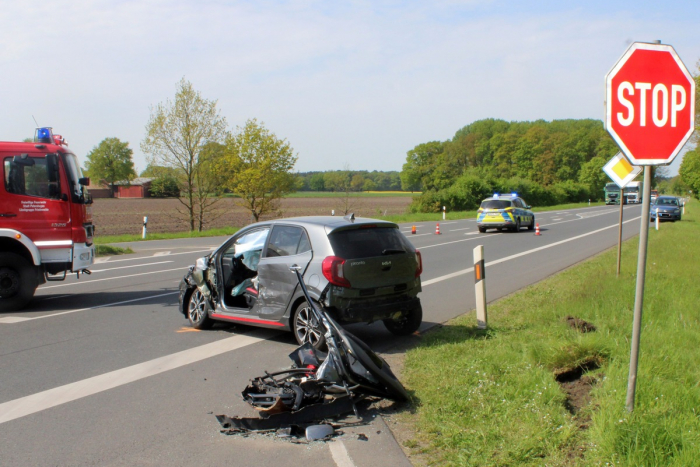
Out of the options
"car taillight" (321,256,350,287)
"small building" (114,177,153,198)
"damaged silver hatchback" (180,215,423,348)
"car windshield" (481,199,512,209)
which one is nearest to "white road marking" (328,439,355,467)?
"damaged silver hatchback" (180,215,423,348)

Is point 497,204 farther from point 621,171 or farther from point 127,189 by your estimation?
point 127,189

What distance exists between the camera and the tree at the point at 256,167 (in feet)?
111

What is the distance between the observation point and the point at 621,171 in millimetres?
12195

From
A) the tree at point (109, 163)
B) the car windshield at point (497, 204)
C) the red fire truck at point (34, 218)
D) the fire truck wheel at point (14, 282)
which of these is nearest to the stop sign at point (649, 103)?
the red fire truck at point (34, 218)

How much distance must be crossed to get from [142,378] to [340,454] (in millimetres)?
2826

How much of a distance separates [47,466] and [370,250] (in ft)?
13.8

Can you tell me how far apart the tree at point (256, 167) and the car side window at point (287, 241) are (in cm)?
2608

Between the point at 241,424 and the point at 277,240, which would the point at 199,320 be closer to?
the point at 277,240

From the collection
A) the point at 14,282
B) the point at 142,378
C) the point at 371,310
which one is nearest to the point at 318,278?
the point at 371,310

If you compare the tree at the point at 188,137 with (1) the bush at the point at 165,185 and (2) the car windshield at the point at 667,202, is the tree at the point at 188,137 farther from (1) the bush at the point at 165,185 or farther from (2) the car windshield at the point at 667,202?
(2) the car windshield at the point at 667,202

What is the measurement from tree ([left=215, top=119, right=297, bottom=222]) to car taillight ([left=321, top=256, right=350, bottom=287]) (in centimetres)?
2707

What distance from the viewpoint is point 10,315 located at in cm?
1005

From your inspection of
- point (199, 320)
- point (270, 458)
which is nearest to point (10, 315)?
point (199, 320)

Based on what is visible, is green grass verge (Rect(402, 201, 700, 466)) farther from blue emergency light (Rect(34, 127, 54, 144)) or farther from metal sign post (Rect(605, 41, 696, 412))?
blue emergency light (Rect(34, 127, 54, 144))
